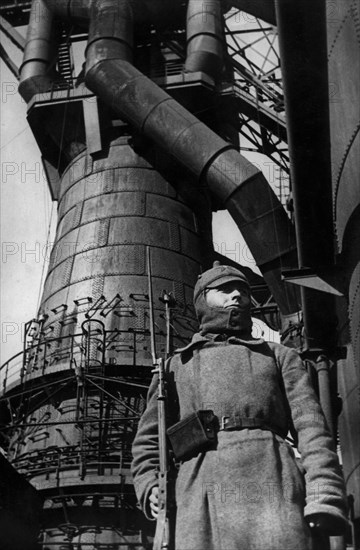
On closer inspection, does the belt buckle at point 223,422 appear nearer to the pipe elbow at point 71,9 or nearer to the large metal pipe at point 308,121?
the large metal pipe at point 308,121

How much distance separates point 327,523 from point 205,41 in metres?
20.1

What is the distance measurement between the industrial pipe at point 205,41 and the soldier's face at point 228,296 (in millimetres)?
18035

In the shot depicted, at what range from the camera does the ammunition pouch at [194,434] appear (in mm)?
4734

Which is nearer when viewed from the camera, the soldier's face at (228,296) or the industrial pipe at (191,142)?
the soldier's face at (228,296)

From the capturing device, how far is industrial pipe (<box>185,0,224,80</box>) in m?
22.5

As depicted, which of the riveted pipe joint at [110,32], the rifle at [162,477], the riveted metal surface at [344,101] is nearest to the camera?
the rifle at [162,477]

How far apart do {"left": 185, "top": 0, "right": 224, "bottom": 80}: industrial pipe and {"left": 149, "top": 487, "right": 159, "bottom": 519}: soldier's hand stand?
19.1 metres

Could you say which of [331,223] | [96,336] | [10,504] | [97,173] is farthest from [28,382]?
[331,223]

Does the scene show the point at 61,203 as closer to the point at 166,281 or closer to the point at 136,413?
the point at 166,281

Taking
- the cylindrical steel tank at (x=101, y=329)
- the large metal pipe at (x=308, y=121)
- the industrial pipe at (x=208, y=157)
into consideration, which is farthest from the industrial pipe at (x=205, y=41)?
the large metal pipe at (x=308, y=121)

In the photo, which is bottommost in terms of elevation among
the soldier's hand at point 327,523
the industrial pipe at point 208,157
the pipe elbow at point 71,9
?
the soldier's hand at point 327,523

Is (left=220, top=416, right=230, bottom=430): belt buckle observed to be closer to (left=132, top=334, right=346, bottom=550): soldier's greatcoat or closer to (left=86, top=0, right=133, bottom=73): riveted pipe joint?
(left=132, top=334, right=346, bottom=550): soldier's greatcoat

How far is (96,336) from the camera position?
727 inches

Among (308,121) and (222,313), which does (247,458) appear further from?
(308,121)
